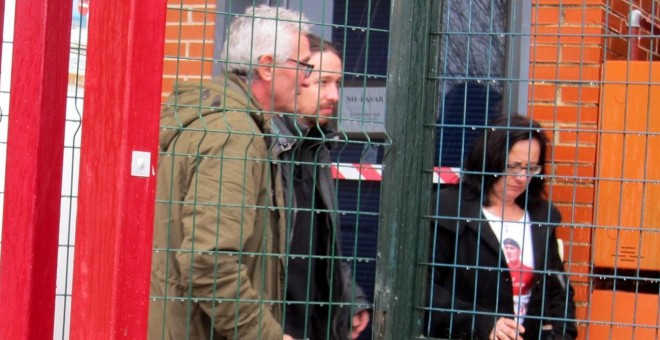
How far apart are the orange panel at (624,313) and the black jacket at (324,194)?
2.66 ft

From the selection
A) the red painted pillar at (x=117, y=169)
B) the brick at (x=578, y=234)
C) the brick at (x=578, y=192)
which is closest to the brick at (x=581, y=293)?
the brick at (x=578, y=234)

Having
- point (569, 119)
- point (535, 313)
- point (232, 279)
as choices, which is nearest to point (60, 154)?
point (232, 279)

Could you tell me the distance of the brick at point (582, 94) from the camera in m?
4.84

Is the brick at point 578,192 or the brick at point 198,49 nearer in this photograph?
the brick at point 578,192

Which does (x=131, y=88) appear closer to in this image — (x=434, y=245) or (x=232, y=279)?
(x=232, y=279)

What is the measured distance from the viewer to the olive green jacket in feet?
11.8

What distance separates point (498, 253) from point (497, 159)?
32 centimetres

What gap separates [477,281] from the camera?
3.93 m

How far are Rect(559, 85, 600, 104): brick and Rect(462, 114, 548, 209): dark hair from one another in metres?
0.56

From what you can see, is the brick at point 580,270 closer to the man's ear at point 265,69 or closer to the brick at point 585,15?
the brick at point 585,15

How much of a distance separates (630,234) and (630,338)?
59 cm

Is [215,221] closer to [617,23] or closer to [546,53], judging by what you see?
[546,53]

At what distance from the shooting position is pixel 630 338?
404 cm

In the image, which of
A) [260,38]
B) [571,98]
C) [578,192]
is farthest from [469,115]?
[260,38]
